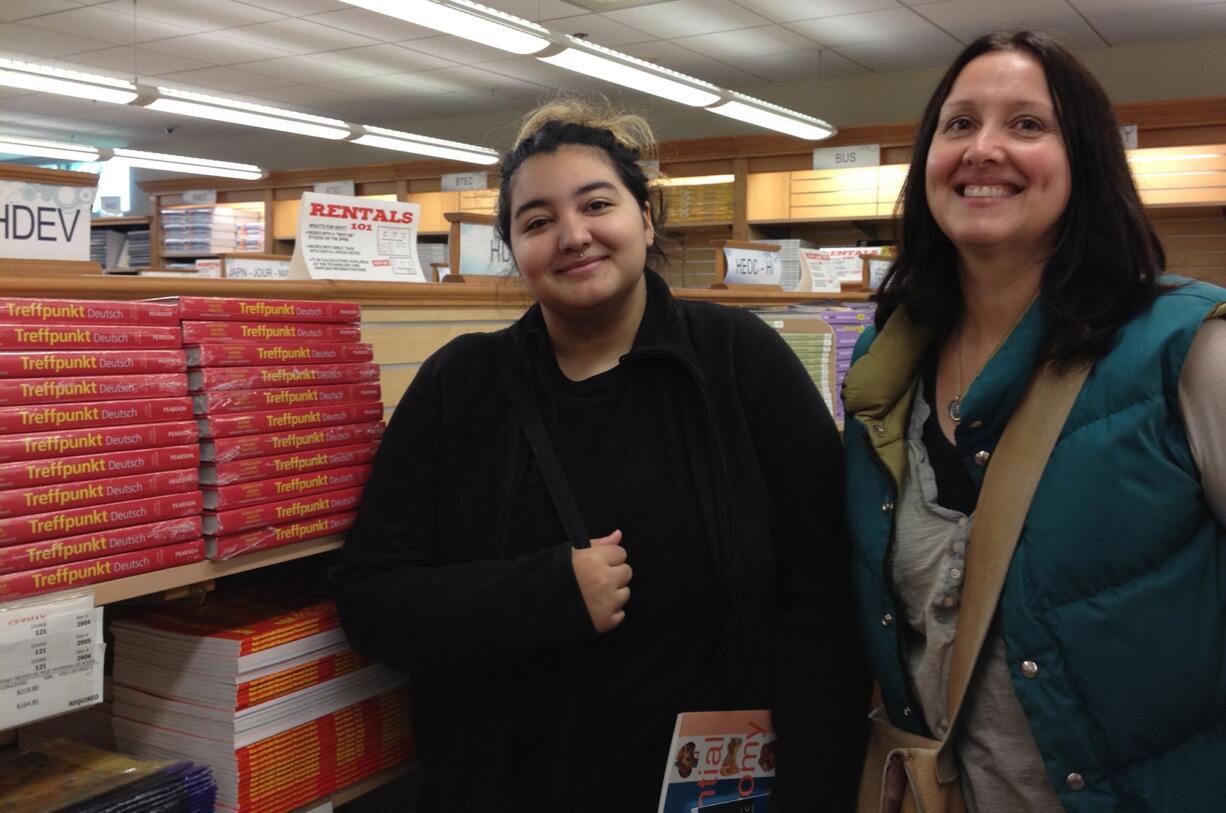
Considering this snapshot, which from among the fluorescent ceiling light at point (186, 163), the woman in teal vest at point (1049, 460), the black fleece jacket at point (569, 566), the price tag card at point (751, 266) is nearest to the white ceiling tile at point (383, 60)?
the fluorescent ceiling light at point (186, 163)

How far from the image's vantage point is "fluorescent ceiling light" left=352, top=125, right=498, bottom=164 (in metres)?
9.55

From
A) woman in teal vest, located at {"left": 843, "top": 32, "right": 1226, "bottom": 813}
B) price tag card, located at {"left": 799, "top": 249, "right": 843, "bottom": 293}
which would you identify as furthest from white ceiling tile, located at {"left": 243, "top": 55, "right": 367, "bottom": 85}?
woman in teal vest, located at {"left": 843, "top": 32, "right": 1226, "bottom": 813}

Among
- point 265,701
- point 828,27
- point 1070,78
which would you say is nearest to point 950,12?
point 828,27

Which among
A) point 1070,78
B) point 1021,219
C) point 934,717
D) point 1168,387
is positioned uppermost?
point 1070,78

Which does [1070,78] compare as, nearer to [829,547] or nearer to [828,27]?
[829,547]

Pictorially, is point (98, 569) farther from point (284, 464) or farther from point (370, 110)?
point (370, 110)

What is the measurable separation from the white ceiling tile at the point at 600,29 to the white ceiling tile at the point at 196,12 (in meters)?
2.38

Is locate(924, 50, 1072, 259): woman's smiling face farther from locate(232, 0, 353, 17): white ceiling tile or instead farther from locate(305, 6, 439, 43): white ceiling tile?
locate(305, 6, 439, 43): white ceiling tile

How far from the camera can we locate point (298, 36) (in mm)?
9383

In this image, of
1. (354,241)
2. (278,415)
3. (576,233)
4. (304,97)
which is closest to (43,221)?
(278,415)

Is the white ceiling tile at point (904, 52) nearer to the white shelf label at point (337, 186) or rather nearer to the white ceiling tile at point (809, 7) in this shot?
the white ceiling tile at point (809, 7)

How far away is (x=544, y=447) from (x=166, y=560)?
0.55 meters

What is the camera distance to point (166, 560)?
143 centimetres

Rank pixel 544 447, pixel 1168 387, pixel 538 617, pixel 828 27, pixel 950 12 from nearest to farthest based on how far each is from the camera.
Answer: pixel 1168 387 → pixel 538 617 → pixel 544 447 → pixel 950 12 → pixel 828 27
